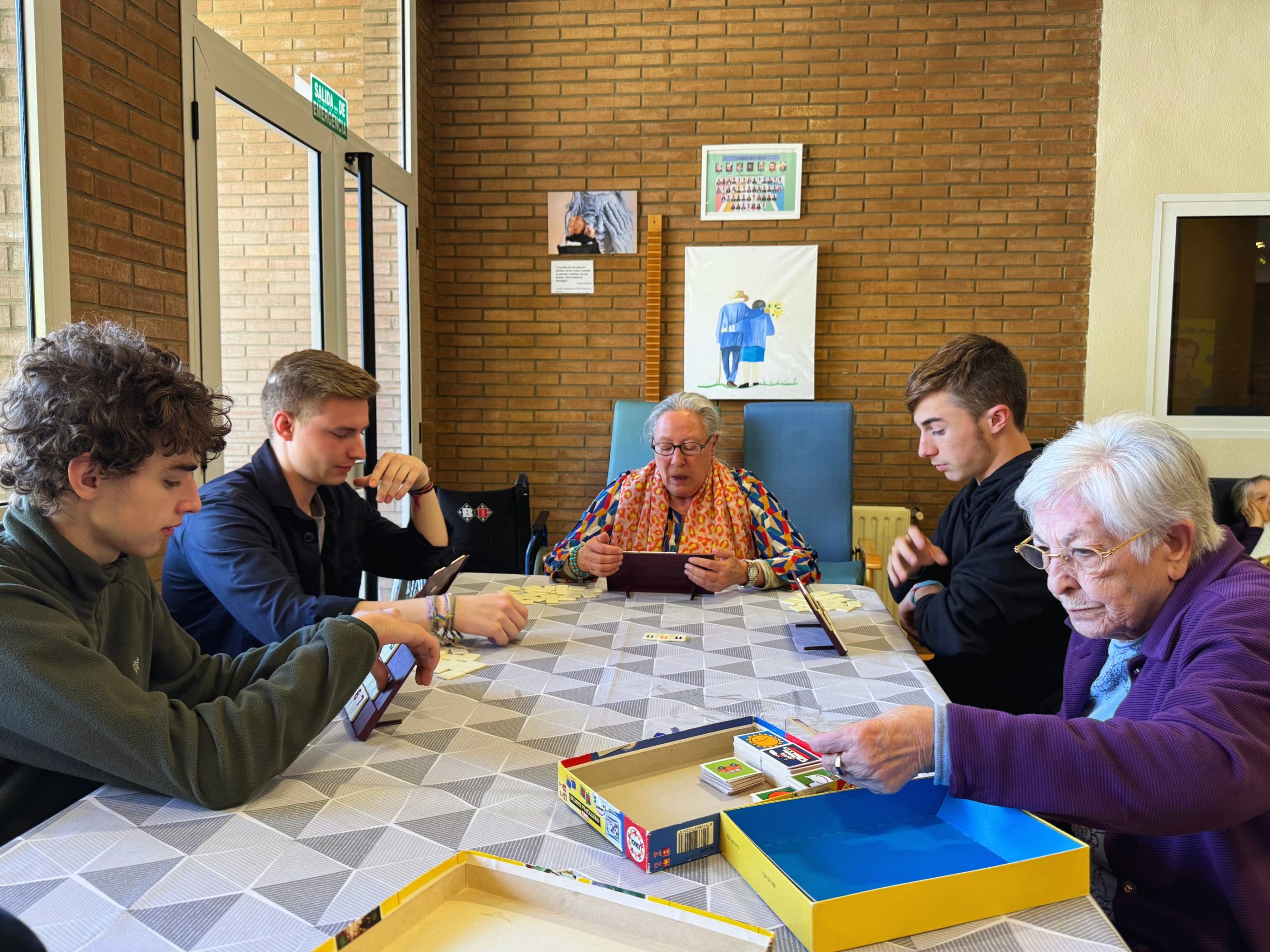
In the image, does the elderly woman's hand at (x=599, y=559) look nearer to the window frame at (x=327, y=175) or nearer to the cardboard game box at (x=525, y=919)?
the window frame at (x=327, y=175)

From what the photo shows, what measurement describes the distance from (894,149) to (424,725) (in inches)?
158

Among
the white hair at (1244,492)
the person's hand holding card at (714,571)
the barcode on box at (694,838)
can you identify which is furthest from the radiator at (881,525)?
the barcode on box at (694,838)

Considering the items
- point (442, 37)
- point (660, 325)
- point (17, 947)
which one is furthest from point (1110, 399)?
point (17, 947)

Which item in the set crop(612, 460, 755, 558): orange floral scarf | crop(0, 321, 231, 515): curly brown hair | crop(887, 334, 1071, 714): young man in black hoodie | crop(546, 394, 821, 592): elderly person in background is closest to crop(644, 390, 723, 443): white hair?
crop(546, 394, 821, 592): elderly person in background

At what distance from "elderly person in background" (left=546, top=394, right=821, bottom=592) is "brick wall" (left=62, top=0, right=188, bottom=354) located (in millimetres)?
1368

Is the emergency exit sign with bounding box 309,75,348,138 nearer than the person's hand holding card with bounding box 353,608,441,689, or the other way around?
the person's hand holding card with bounding box 353,608,441,689

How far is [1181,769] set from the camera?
0.93 metres

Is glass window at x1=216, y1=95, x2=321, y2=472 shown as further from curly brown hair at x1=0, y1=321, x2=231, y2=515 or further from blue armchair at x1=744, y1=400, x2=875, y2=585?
blue armchair at x1=744, y1=400, x2=875, y2=585

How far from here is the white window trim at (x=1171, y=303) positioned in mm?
4242

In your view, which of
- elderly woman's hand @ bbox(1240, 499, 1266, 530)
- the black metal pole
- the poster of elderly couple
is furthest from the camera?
the poster of elderly couple

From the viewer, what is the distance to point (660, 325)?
4.58 m

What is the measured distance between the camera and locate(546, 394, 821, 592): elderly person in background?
2.80 m

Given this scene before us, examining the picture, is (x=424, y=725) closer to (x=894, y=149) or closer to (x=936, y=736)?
(x=936, y=736)

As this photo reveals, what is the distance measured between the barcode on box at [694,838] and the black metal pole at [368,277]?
2.90 metres
